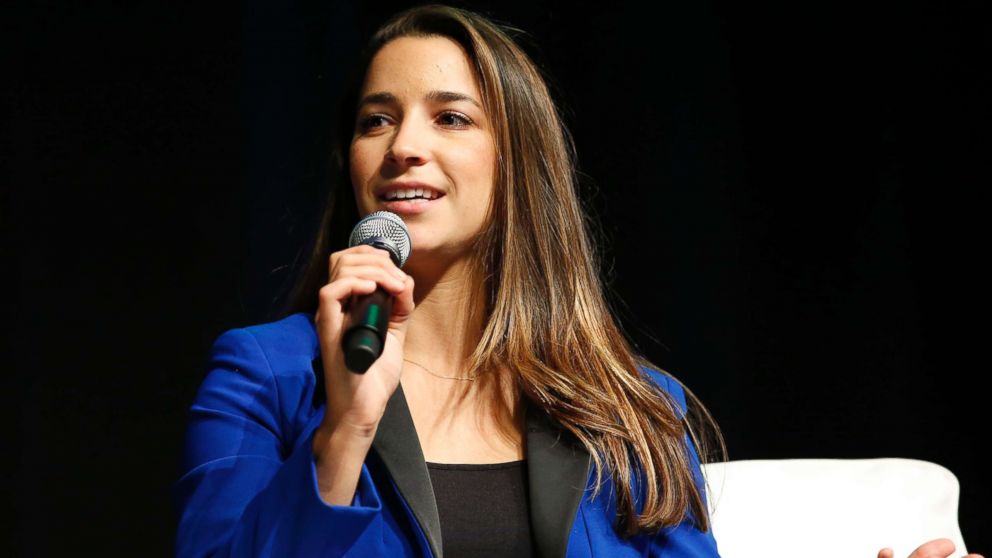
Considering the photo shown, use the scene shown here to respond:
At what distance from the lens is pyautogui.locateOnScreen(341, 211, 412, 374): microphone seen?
952 millimetres

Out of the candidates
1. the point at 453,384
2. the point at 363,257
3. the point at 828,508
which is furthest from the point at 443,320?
the point at 828,508

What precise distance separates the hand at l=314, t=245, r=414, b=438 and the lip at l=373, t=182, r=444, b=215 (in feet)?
0.98

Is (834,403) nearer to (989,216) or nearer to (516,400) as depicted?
(989,216)

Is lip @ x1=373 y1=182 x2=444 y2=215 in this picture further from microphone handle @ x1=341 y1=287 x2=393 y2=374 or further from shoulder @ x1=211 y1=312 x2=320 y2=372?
microphone handle @ x1=341 y1=287 x2=393 y2=374

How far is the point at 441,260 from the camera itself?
5.46ft

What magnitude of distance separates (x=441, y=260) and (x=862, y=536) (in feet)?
2.78

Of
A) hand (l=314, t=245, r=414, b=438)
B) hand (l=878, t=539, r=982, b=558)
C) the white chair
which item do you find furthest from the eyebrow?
hand (l=878, t=539, r=982, b=558)

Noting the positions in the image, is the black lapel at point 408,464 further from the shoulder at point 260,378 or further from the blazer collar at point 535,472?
the shoulder at point 260,378

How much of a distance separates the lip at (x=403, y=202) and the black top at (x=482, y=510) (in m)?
0.38

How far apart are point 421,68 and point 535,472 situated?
0.67 m

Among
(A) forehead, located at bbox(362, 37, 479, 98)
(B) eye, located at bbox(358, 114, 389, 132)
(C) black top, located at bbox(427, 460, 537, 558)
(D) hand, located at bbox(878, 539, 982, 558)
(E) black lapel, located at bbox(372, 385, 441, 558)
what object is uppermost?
(A) forehead, located at bbox(362, 37, 479, 98)

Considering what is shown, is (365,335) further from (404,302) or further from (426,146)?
(426,146)

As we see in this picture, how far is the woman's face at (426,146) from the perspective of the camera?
156 cm

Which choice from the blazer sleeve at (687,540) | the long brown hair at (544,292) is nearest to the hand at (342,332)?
the long brown hair at (544,292)
